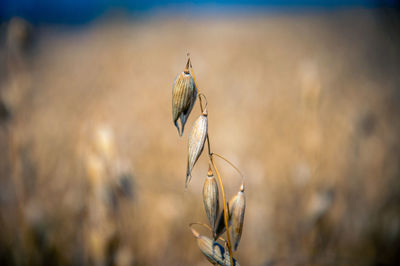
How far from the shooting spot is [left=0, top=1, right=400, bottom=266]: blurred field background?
0.92m

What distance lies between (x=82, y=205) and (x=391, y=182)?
1.74 m

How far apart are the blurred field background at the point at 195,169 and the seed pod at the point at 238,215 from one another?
0.88 feet

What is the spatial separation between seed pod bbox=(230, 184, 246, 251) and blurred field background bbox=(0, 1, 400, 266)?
10.6 inches

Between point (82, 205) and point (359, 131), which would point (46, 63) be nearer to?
point (82, 205)

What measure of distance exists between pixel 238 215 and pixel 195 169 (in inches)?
50.3

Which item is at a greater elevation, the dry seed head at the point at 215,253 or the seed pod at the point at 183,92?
the seed pod at the point at 183,92

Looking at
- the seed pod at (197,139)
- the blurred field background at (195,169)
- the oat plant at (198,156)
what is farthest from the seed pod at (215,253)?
the blurred field background at (195,169)

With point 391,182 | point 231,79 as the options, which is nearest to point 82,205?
point 391,182

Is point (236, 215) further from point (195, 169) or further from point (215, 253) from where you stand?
point (195, 169)

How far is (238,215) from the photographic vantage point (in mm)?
451

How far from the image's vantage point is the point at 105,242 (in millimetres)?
781

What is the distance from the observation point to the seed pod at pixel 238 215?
45 centimetres

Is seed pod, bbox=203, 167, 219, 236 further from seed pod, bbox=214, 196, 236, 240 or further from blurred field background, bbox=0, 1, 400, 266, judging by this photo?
blurred field background, bbox=0, 1, 400, 266

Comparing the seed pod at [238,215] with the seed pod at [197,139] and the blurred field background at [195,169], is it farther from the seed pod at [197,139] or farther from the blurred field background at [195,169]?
the blurred field background at [195,169]
